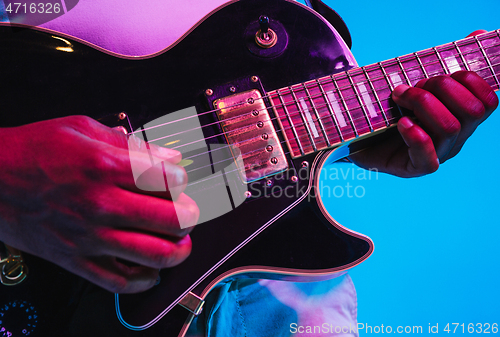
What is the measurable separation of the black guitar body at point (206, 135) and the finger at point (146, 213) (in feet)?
0.53

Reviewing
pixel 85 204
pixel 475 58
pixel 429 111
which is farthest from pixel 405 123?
pixel 85 204

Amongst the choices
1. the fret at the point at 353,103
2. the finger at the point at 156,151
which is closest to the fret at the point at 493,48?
the fret at the point at 353,103

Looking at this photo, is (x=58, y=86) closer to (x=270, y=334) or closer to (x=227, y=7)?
(x=227, y=7)

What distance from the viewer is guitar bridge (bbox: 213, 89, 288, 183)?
1.96 ft

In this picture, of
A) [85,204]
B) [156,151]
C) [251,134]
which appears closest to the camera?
[85,204]

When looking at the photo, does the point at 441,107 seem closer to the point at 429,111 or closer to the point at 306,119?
the point at 429,111

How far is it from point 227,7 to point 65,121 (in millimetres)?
447

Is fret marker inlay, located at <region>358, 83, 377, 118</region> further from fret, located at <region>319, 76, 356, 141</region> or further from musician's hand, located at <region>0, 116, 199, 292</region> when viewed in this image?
musician's hand, located at <region>0, 116, 199, 292</region>

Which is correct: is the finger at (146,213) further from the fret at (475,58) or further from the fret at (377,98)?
the fret at (475,58)

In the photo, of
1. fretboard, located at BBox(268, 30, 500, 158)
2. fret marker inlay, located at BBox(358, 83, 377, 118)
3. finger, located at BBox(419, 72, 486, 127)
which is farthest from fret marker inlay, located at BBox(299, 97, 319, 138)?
finger, located at BBox(419, 72, 486, 127)

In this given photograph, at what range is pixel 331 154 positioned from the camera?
0.65 m

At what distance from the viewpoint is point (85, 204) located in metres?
0.39

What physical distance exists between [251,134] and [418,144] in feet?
1.24

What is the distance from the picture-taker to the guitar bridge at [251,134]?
1.96ft
